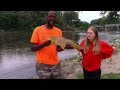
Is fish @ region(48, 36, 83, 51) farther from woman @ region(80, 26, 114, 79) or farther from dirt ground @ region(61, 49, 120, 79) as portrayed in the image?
dirt ground @ region(61, 49, 120, 79)

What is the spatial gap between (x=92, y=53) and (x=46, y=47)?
0.63 metres

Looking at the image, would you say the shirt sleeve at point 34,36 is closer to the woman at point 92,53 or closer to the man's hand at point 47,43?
the man's hand at point 47,43

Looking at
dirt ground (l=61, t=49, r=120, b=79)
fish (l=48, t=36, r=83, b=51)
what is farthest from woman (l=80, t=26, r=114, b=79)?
dirt ground (l=61, t=49, r=120, b=79)

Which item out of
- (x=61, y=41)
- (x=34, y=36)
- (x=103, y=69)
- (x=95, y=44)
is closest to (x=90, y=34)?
(x=95, y=44)

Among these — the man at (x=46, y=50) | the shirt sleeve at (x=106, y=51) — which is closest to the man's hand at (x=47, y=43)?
the man at (x=46, y=50)

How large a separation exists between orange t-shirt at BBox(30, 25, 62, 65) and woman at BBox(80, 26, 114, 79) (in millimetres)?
426

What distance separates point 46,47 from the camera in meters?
3.87

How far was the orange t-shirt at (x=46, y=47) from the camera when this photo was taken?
12.7 feet

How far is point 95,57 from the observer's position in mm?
3770

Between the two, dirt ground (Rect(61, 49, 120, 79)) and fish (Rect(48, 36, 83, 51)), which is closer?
fish (Rect(48, 36, 83, 51))

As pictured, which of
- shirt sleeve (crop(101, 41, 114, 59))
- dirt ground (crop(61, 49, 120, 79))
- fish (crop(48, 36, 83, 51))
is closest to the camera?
fish (crop(48, 36, 83, 51))

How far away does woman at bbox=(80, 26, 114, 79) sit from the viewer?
147 inches

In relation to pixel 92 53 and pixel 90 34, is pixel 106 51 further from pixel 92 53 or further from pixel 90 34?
pixel 90 34
